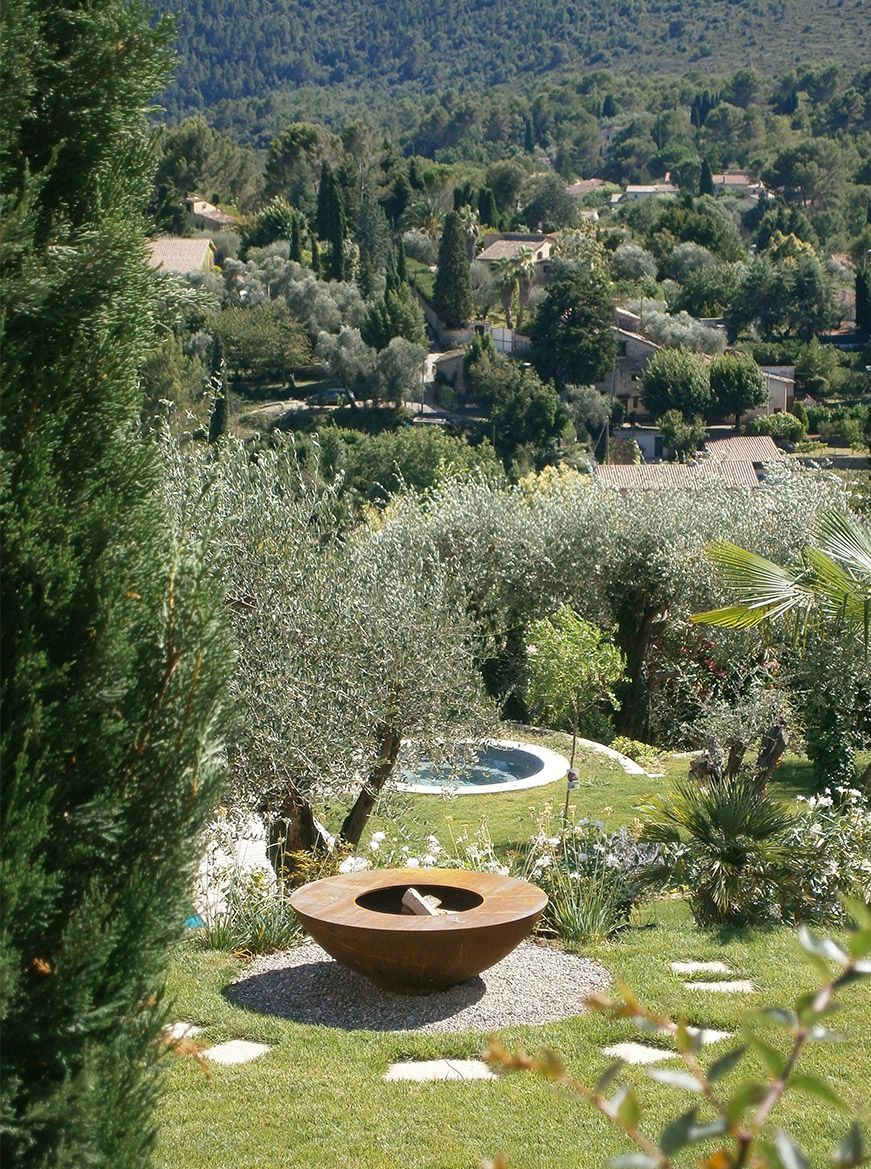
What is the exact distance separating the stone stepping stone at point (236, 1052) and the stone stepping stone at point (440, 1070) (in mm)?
654

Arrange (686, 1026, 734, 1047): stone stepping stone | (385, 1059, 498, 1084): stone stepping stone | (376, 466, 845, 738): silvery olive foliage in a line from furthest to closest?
(376, 466, 845, 738): silvery olive foliage < (686, 1026, 734, 1047): stone stepping stone < (385, 1059, 498, 1084): stone stepping stone

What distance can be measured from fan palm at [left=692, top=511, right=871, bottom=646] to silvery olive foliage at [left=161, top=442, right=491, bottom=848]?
2403 mm

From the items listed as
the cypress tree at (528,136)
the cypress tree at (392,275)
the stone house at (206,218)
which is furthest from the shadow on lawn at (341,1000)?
the cypress tree at (528,136)

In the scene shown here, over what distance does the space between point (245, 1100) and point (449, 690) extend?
4.59 metres

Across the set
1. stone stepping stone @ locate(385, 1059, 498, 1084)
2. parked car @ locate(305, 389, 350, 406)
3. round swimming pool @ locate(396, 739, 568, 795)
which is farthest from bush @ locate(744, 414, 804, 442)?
stone stepping stone @ locate(385, 1059, 498, 1084)

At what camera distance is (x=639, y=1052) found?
18.8 feet

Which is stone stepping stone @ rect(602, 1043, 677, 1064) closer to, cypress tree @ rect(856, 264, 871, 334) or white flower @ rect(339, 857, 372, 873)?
white flower @ rect(339, 857, 372, 873)

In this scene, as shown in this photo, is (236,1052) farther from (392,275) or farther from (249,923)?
(392,275)

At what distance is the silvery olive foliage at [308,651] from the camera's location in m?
8.19

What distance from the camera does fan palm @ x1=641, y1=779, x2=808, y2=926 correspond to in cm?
791

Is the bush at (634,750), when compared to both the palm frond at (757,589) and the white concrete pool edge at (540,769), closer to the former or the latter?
the white concrete pool edge at (540,769)

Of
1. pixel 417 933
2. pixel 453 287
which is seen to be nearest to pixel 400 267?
pixel 453 287

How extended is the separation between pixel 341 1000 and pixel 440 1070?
1.07 metres

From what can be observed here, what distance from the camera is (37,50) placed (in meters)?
2.99
